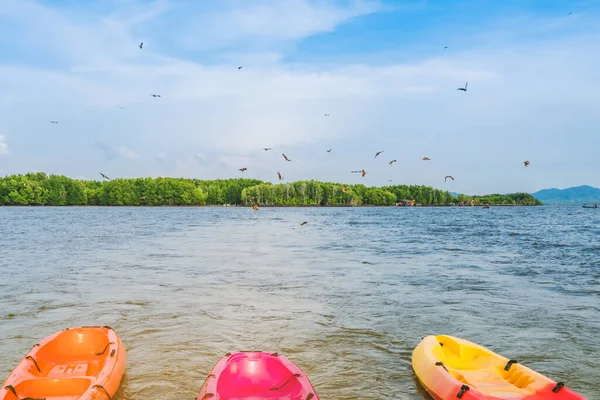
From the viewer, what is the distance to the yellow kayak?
6.84 meters

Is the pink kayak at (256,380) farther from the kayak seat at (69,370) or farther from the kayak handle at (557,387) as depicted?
the kayak handle at (557,387)

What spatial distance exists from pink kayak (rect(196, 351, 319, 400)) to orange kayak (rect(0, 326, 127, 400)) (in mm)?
1756

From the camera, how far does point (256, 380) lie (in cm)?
727

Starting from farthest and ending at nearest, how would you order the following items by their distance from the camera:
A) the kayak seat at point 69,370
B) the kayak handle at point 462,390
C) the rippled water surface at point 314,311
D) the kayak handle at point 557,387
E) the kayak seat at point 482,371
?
the rippled water surface at point 314,311 < the kayak seat at point 69,370 < the kayak seat at point 482,371 < the kayak handle at point 462,390 < the kayak handle at point 557,387

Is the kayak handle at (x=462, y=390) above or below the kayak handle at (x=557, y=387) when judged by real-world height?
below

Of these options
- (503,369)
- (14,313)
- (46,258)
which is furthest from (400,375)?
(46,258)

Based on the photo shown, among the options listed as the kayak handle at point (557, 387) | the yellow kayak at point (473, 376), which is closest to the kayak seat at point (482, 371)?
the yellow kayak at point (473, 376)

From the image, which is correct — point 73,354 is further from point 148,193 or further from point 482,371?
point 148,193

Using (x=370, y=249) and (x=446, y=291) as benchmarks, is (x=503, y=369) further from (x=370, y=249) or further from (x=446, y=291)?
(x=370, y=249)

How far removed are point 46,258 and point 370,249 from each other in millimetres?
19865

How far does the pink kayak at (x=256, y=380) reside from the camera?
22.0ft

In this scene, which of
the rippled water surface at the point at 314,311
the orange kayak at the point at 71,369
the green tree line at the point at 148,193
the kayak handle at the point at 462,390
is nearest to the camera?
the kayak handle at the point at 462,390

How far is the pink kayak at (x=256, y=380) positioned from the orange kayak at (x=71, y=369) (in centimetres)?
176

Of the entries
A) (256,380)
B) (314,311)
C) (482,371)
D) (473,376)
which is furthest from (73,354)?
(482,371)
